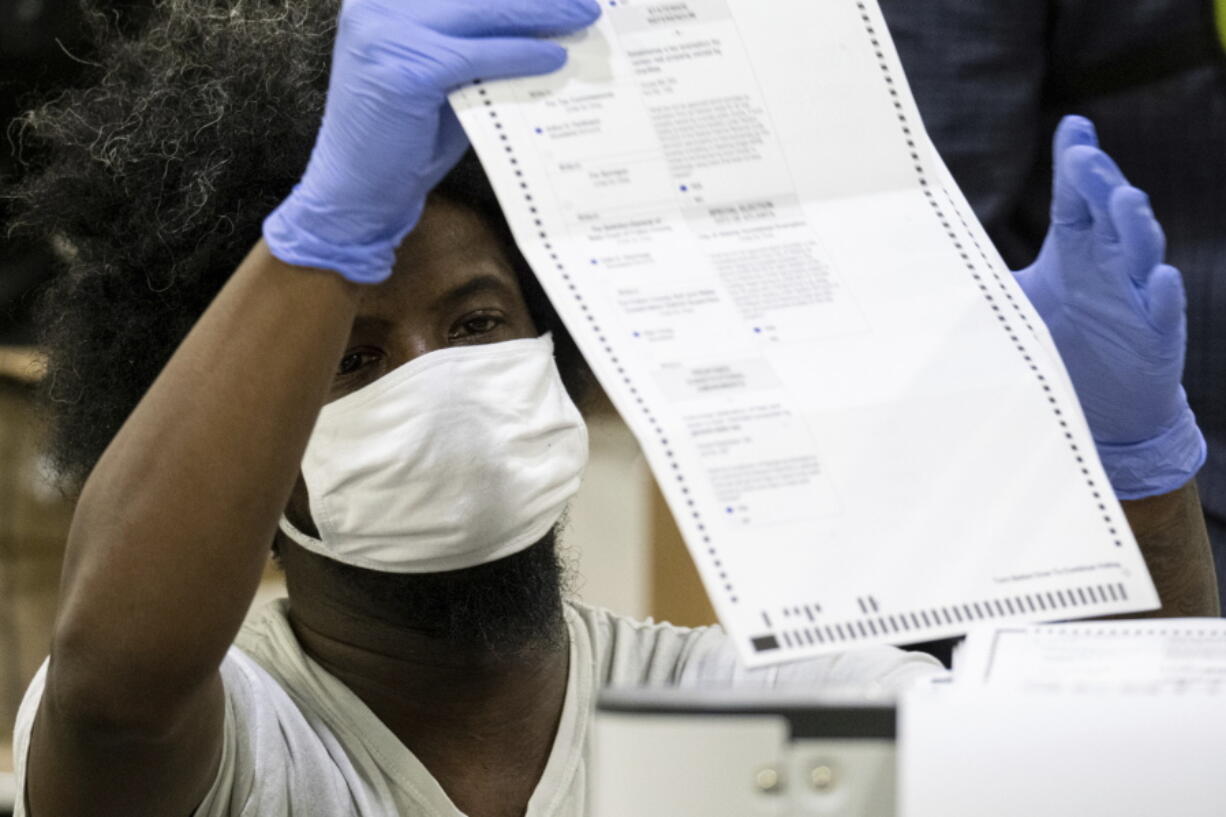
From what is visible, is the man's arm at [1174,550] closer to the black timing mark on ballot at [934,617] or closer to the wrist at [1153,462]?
the wrist at [1153,462]

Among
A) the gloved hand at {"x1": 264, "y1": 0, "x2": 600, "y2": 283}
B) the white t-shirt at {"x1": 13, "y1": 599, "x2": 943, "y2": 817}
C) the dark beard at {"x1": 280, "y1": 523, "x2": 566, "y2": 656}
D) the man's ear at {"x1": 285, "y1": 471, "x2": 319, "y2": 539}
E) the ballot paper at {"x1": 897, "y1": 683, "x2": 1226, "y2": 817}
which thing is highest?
the gloved hand at {"x1": 264, "y1": 0, "x2": 600, "y2": 283}

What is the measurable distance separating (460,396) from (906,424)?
484mm

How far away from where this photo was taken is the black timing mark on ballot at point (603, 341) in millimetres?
991

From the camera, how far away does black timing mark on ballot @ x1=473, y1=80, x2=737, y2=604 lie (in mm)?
991

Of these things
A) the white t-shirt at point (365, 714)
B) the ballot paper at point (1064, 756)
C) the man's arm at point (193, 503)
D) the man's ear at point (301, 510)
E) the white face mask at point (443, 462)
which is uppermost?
the ballot paper at point (1064, 756)

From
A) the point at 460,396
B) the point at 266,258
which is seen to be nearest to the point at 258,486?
the point at 266,258

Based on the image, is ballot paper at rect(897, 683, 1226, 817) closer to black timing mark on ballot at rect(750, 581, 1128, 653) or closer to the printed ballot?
the printed ballot

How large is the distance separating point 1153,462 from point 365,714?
0.77m

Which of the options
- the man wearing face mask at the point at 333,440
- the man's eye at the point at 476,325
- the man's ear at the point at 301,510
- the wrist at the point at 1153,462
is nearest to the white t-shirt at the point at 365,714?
the man wearing face mask at the point at 333,440

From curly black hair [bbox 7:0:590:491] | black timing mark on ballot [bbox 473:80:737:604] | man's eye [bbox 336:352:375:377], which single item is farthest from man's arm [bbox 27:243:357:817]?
curly black hair [bbox 7:0:590:491]

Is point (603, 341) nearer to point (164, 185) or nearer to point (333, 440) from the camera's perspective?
point (333, 440)

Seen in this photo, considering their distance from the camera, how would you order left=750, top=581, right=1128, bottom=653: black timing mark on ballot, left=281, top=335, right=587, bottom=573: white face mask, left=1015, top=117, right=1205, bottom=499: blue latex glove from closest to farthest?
left=750, top=581, right=1128, bottom=653: black timing mark on ballot < left=1015, top=117, right=1205, bottom=499: blue latex glove < left=281, top=335, right=587, bottom=573: white face mask

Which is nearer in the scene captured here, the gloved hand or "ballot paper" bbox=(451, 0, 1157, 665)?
"ballot paper" bbox=(451, 0, 1157, 665)

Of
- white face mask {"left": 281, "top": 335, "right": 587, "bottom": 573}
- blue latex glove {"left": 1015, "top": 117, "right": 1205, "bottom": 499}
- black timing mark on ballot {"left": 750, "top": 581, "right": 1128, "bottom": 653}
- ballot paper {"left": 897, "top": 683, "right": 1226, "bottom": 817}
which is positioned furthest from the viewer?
white face mask {"left": 281, "top": 335, "right": 587, "bottom": 573}
